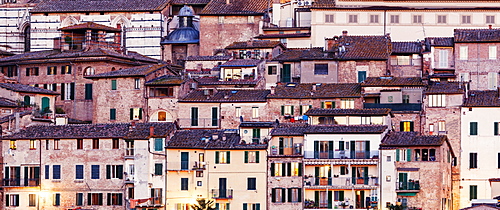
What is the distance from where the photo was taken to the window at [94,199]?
7831cm

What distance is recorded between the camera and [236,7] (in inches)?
3871

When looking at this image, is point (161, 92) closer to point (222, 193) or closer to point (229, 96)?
point (229, 96)

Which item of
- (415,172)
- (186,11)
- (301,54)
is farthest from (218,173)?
(186,11)

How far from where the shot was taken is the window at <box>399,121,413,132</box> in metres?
80.0

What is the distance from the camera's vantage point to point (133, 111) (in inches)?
3342

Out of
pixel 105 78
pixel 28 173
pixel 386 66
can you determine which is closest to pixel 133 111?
pixel 105 78

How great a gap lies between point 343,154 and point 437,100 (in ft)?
23.8

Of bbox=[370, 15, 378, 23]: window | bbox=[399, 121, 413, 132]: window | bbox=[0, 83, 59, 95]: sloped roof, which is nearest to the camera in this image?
bbox=[399, 121, 413, 132]: window

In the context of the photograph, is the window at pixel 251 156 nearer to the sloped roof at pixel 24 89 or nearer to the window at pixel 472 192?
the window at pixel 472 192

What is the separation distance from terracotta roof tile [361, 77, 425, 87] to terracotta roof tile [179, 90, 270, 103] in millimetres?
5888

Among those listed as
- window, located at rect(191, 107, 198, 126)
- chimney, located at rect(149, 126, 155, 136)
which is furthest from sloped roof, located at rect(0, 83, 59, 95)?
chimney, located at rect(149, 126, 155, 136)

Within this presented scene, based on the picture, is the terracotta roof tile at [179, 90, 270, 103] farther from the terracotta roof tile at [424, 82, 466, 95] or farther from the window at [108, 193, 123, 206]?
the terracotta roof tile at [424, 82, 466, 95]

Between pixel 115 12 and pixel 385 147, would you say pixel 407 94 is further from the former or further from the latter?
pixel 115 12

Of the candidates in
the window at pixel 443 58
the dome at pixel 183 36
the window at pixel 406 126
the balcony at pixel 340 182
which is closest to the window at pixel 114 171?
the balcony at pixel 340 182
